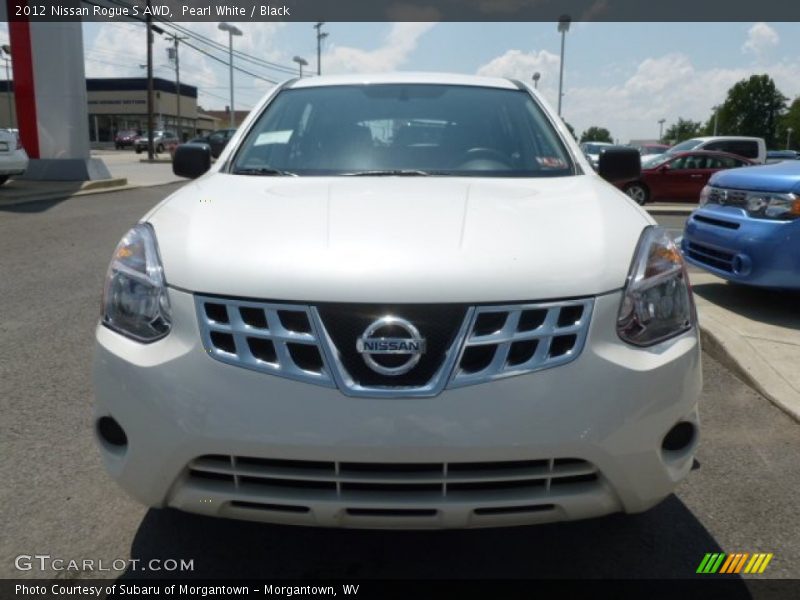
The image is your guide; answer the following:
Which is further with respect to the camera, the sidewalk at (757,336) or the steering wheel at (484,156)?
the sidewalk at (757,336)

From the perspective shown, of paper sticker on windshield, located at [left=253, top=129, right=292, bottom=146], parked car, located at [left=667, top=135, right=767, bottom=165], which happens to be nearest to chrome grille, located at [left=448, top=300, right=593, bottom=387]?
paper sticker on windshield, located at [left=253, top=129, right=292, bottom=146]

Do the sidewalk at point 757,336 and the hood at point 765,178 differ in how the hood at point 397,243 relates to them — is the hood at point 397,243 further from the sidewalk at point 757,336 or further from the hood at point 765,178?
the hood at point 765,178

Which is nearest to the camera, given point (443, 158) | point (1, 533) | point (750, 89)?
point (1, 533)

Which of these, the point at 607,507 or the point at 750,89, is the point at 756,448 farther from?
the point at 750,89

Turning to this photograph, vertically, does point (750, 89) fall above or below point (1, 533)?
above

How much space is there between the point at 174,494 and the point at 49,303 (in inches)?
165

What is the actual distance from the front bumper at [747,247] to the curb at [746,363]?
1.85 ft

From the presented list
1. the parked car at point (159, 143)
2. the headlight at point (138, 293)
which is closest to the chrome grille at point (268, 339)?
the headlight at point (138, 293)

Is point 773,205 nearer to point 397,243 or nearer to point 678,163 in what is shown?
point 397,243

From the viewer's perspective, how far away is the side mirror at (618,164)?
11.4ft

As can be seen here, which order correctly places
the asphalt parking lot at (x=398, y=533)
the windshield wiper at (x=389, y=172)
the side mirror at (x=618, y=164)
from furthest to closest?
the side mirror at (x=618, y=164)
the windshield wiper at (x=389, y=172)
the asphalt parking lot at (x=398, y=533)

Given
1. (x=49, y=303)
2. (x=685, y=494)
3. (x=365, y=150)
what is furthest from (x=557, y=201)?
(x=49, y=303)

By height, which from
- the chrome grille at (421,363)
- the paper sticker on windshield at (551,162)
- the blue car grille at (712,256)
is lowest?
the blue car grille at (712,256)

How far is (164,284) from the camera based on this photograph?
2037 mm
